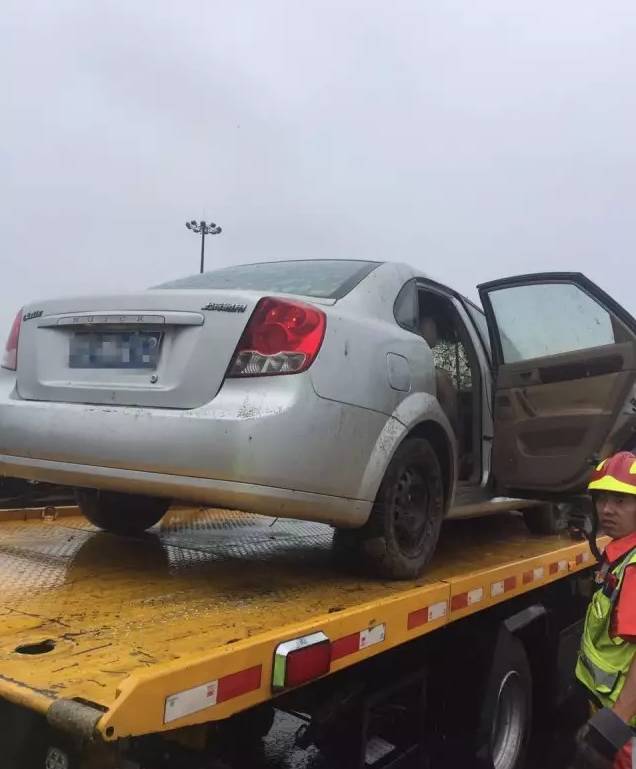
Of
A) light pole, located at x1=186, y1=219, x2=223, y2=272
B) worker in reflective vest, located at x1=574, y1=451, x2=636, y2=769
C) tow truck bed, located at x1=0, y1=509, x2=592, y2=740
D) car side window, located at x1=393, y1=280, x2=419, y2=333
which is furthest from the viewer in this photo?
light pole, located at x1=186, y1=219, x2=223, y2=272

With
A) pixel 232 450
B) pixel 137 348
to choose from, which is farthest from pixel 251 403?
pixel 137 348

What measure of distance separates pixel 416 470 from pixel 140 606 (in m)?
1.24

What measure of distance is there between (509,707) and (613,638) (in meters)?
1.26

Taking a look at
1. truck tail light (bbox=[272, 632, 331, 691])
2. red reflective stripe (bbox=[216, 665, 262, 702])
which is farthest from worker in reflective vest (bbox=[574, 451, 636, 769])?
red reflective stripe (bbox=[216, 665, 262, 702])

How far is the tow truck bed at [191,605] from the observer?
1.69 meters

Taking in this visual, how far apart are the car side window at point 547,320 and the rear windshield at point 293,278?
1.09 meters

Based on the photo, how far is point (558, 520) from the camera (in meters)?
4.75

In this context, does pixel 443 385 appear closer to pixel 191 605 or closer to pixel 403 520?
pixel 403 520

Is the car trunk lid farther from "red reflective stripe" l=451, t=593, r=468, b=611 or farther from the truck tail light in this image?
"red reflective stripe" l=451, t=593, r=468, b=611

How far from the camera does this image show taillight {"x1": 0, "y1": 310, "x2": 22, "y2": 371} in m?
3.06

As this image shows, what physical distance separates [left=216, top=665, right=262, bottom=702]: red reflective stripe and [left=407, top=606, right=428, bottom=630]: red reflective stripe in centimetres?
82

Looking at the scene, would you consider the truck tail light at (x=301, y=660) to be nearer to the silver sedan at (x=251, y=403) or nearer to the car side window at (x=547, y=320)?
the silver sedan at (x=251, y=403)

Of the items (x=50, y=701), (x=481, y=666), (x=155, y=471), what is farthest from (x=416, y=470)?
(x=50, y=701)

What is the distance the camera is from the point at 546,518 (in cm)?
470
